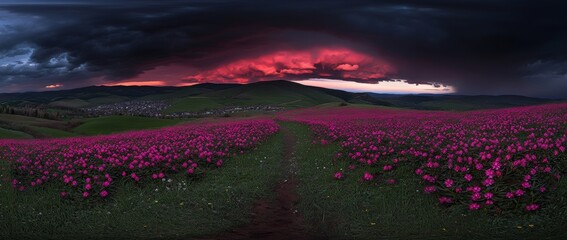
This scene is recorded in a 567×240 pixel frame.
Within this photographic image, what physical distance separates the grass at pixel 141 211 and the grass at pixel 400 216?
7.06ft

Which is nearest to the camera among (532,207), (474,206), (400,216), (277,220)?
(532,207)

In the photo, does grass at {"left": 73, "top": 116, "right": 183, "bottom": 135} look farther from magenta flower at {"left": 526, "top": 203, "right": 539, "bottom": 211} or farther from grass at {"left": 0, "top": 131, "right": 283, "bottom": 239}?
magenta flower at {"left": 526, "top": 203, "right": 539, "bottom": 211}

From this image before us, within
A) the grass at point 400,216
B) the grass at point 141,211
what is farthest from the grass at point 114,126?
the grass at point 400,216

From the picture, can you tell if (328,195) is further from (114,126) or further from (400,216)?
(114,126)

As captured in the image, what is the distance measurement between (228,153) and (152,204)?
24.2ft

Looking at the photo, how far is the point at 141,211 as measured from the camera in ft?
35.1

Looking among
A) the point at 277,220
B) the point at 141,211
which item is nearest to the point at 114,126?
the point at 141,211

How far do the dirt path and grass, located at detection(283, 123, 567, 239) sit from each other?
0.33 meters

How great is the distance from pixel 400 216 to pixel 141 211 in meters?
7.08

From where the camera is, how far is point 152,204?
438 inches

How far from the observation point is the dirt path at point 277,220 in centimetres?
913

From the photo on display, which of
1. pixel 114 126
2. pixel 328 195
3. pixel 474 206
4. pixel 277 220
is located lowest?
pixel 114 126

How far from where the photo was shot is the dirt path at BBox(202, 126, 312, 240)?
9133 mm

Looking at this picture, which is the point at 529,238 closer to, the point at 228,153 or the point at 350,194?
the point at 350,194
